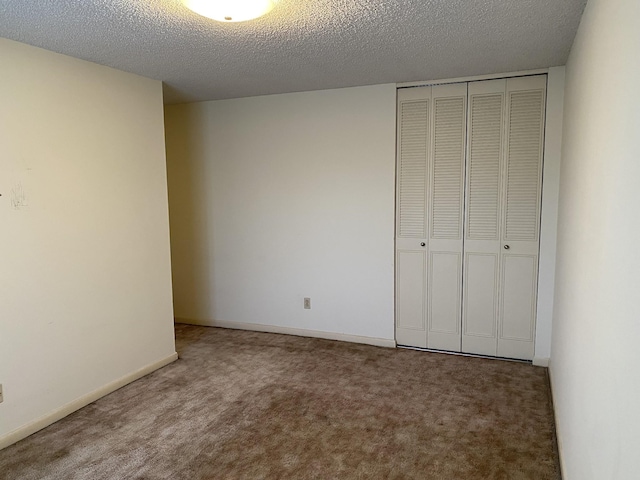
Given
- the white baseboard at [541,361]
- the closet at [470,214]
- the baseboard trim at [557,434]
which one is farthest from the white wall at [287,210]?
the baseboard trim at [557,434]

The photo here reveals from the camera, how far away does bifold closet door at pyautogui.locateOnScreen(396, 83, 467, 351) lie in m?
3.71

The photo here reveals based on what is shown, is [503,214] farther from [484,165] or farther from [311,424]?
[311,424]

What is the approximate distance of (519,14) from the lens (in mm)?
2281

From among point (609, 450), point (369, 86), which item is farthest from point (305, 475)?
point (369, 86)

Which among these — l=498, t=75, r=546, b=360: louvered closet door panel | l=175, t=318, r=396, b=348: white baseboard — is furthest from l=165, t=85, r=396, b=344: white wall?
l=498, t=75, r=546, b=360: louvered closet door panel

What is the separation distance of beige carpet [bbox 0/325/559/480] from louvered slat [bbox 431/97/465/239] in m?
1.19

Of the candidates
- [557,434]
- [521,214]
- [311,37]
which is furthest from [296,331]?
[311,37]

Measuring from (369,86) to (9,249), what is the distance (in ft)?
9.75

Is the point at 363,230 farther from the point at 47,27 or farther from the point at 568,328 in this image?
the point at 47,27

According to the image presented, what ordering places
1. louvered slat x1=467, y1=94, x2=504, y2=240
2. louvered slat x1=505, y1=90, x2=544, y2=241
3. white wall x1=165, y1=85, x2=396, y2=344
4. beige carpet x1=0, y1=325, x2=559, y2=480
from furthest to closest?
white wall x1=165, y1=85, x2=396, y2=344
louvered slat x1=467, y1=94, x2=504, y2=240
louvered slat x1=505, y1=90, x2=544, y2=241
beige carpet x1=0, y1=325, x2=559, y2=480

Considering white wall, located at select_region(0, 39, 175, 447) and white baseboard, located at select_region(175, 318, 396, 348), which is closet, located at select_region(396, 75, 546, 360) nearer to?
white baseboard, located at select_region(175, 318, 396, 348)

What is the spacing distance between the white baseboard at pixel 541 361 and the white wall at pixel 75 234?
3082 millimetres

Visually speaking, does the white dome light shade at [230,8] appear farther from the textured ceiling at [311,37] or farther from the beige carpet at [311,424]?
the beige carpet at [311,424]

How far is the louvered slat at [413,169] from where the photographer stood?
3.79m
